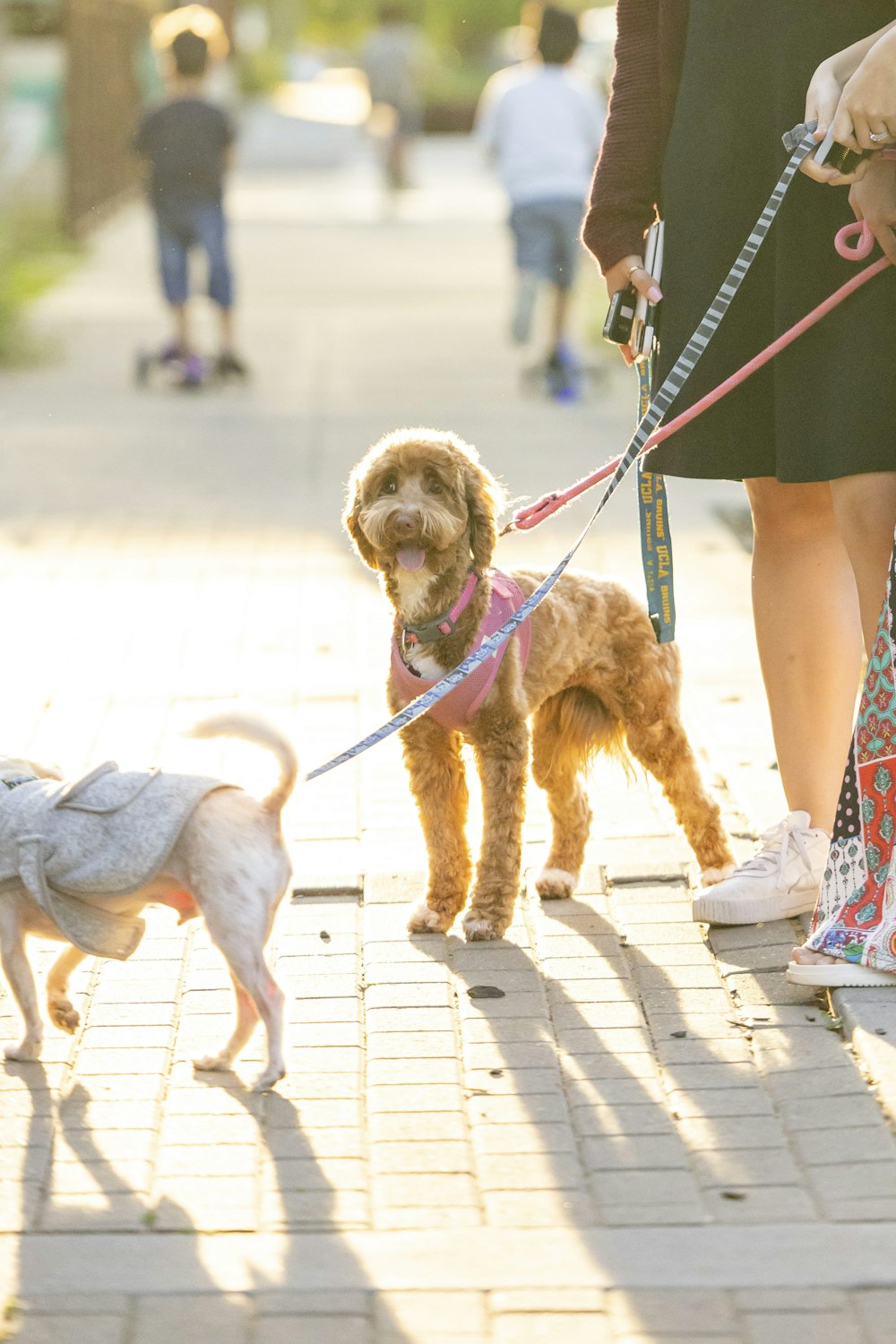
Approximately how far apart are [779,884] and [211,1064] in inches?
55.2

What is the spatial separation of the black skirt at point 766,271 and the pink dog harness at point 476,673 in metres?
0.49

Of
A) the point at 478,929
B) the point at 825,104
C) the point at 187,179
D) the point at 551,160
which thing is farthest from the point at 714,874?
the point at 187,179

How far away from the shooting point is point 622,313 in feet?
14.0

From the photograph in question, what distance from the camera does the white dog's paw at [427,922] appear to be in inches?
174

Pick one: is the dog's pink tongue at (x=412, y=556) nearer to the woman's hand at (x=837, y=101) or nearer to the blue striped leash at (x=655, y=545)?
the blue striped leash at (x=655, y=545)

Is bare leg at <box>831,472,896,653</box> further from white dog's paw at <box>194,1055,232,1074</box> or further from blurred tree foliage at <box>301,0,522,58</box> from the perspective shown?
blurred tree foliage at <box>301,0,522,58</box>

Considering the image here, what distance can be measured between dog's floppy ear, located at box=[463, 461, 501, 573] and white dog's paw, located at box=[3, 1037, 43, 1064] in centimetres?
145

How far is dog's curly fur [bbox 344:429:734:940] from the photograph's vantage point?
4219 millimetres

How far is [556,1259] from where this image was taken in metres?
2.94

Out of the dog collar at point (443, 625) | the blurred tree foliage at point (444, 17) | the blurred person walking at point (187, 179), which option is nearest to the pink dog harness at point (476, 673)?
the dog collar at point (443, 625)

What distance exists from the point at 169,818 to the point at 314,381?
9986mm

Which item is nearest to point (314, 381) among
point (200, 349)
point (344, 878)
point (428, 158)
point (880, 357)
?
point (200, 349)

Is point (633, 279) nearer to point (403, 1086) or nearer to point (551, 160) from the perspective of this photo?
point (403, 1086)

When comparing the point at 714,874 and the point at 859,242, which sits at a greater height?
the point at 859,242
